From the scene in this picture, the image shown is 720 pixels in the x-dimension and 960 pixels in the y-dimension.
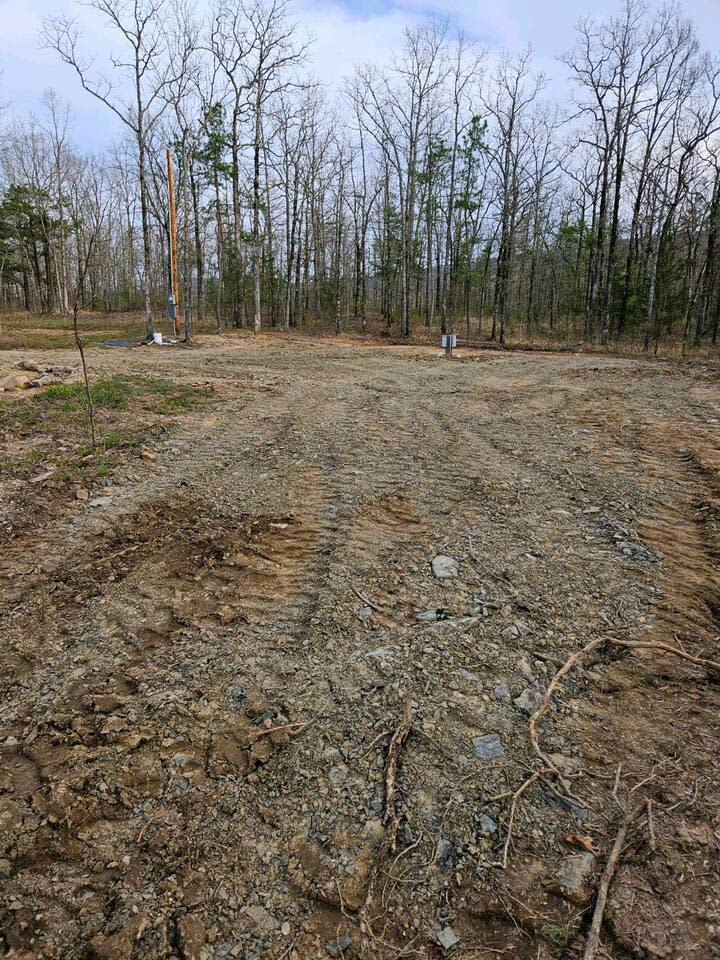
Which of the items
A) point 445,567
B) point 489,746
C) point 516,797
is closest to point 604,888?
point 516,797

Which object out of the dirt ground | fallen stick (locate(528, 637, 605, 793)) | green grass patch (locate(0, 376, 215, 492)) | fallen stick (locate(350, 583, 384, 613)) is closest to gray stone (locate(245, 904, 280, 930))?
the dirt ground

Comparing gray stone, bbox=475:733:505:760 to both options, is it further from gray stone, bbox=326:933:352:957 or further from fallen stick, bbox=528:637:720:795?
gray stone, bbox=326:933:352:957

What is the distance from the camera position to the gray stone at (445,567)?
354 cm

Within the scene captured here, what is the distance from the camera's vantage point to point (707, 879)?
173 cm

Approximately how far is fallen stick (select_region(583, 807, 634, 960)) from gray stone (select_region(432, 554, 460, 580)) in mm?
1726

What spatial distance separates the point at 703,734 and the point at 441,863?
1304 millimetres

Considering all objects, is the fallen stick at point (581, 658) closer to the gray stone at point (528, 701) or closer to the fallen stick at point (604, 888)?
the gray stone at point (528, 701)

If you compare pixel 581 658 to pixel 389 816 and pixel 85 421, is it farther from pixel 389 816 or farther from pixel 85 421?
pixel 85 421

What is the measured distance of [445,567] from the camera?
364 cm

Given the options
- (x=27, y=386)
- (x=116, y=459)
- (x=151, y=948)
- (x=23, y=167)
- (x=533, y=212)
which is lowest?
(x=151, y=948)

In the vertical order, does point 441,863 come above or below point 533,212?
below

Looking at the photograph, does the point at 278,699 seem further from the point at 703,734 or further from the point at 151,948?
the point at 703,734

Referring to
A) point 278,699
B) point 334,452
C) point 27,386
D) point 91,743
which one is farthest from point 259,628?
point 27,386

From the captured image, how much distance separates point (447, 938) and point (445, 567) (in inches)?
86.3
